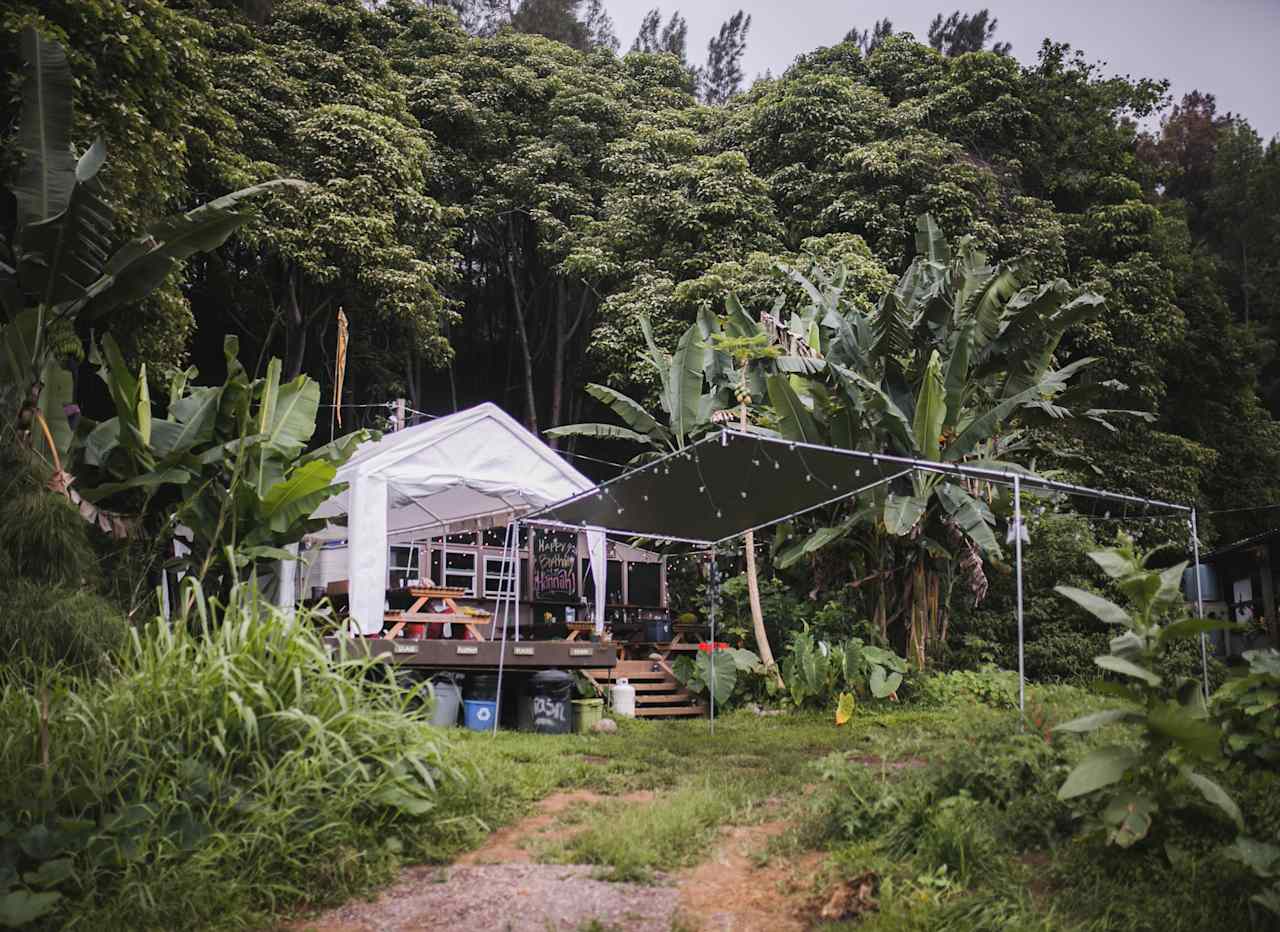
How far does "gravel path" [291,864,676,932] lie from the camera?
12.3 ft

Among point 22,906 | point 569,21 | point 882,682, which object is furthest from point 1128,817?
point 569,21

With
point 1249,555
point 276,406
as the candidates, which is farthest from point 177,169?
point 1249,555

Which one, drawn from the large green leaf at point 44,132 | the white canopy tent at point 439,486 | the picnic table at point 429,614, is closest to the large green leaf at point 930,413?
the white canopy tent at point 439,486

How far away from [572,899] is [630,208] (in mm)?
16653

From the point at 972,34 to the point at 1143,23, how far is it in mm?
18531

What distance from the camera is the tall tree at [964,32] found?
28562 millimetres

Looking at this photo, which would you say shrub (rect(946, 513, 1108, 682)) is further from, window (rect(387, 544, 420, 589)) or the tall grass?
the tall grass

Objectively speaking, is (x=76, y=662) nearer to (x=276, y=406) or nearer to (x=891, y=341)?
(x=276, y=406)

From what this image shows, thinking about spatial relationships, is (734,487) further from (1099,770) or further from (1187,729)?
→ (1187,729)

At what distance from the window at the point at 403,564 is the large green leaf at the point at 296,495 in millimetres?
6438

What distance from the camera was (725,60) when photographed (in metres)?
30.4

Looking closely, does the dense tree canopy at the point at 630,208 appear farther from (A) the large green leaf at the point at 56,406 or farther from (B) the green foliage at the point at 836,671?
(A) the large green leaf at the point at 56,406

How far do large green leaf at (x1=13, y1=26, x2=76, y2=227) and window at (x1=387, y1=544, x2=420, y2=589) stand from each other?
7982mm

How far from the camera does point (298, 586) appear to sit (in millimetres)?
10727
